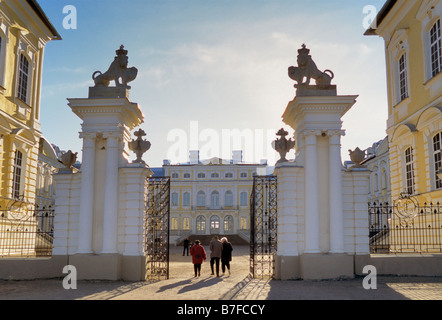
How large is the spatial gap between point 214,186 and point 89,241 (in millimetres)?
54856

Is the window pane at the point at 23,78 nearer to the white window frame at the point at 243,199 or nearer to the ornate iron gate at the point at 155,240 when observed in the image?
the ornate iron gate at the point at 155,240

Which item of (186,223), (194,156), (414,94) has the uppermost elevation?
(194,156)

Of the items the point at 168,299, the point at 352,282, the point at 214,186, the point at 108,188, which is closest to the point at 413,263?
the point at 352,282

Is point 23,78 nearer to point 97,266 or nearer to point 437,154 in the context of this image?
point 97,266

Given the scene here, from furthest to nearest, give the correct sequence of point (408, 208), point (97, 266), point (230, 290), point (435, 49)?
point (435, 49)
point (408, 208)
point (97, 266)
point (230, 290)

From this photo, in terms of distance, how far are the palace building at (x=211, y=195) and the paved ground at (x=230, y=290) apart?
53758 mm

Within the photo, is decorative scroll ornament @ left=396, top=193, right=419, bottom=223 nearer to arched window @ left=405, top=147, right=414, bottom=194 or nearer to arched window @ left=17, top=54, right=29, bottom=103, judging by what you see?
A: arched window @ left=405, top=147, right=414, bottom=194

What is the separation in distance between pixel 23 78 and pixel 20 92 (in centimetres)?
84

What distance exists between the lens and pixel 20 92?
2020 centimetres

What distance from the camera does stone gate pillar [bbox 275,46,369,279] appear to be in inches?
464

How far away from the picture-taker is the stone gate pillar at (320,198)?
1180 centimetres

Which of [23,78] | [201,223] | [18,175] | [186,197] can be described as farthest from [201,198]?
[23,78]

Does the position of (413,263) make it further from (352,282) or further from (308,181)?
(308,181)
